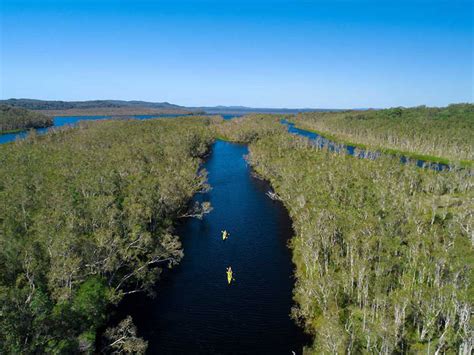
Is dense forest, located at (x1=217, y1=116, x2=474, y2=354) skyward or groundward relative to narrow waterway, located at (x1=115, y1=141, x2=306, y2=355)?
skyward

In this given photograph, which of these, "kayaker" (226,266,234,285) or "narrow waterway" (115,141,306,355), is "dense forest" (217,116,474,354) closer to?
"narrow waterway" (115,141,306,355)

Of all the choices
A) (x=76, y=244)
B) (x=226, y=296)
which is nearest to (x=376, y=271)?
(x=226, y=296)

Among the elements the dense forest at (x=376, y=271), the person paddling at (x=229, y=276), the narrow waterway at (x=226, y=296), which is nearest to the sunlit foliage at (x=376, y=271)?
the dense forest at (x=376, y=271)

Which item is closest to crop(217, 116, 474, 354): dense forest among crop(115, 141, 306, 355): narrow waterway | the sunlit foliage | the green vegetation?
the sunlit foliage

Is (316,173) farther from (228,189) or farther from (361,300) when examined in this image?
(361,300)

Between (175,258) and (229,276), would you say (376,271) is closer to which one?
(229,276)

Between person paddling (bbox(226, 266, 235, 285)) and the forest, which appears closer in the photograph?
the forest

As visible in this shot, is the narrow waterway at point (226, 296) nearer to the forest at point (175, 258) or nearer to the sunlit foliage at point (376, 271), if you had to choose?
the forest at point (175, 258)
